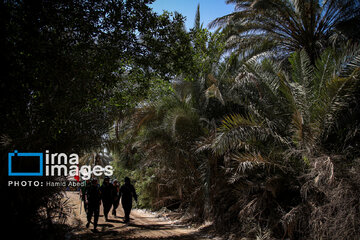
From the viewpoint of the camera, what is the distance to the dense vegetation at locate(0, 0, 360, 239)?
4.73 metres

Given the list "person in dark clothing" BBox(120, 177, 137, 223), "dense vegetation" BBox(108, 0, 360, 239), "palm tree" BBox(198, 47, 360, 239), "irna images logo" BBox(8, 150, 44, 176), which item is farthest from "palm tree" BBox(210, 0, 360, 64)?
"irna images logo" BBox(8, 150, 44, 176)

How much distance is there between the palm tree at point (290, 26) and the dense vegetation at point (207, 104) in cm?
5

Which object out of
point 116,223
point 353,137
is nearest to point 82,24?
point 353,137

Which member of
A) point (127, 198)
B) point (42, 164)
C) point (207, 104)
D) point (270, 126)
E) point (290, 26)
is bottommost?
point (127, 198)

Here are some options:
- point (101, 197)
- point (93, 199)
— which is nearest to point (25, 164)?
point (93, 199)

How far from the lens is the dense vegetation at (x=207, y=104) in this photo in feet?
15.5

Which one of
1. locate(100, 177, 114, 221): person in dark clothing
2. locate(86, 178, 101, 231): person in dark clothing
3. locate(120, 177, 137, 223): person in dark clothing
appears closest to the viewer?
locate(86, 178, 101, 231): person in dark clothing

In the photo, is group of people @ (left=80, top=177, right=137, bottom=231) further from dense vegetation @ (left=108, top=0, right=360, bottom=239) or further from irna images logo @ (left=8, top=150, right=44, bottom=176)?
irna images logo @ (left=8, top=150, right=44, bottom=176)

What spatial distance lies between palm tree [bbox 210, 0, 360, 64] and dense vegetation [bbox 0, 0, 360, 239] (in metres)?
0.05

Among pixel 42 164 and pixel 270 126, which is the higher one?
pixel 270 126

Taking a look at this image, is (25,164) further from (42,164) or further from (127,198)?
(127,198)

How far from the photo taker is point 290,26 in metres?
11.7

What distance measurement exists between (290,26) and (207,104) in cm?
491

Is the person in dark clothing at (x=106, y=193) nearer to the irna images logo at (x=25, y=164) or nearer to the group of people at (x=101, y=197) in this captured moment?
the group of people at (x=101, y=197)
